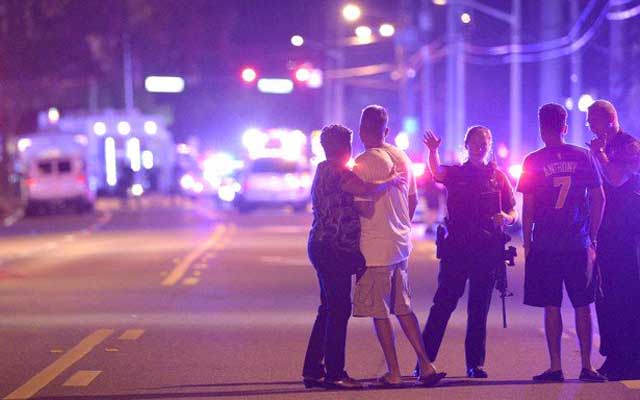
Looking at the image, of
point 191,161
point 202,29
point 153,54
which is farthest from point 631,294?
point 191,161

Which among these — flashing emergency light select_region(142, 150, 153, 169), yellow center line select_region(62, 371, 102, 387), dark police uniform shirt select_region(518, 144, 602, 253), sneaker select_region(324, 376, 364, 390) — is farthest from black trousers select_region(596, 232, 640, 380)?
flashing emergency light select_region(142, 150, 153, 169)

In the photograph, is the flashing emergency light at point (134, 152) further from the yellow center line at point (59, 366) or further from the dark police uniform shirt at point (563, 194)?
the dark police uniform shirt at point (563, 194)

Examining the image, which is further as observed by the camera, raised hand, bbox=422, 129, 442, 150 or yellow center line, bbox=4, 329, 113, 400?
raised hand, bbox=422, 129, 442, 150

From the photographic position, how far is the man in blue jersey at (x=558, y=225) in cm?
860

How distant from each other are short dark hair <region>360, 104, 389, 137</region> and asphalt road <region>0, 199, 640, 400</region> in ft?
6.02

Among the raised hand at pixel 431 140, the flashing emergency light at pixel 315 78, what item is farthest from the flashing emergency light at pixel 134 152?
the raised hand at pixel 431 140

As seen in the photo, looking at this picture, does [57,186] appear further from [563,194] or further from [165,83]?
[563,194]

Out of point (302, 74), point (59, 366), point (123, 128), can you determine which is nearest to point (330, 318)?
point (59, 366)

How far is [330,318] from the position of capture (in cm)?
852

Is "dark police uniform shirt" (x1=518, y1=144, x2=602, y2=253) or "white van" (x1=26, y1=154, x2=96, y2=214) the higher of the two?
"dark police uniform shirt" (x1=518, y1=144, x2=602, y2=253)

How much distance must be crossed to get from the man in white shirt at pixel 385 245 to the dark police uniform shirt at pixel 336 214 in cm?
7

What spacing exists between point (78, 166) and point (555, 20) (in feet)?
59.6

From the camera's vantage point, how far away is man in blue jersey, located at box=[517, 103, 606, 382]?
860cm

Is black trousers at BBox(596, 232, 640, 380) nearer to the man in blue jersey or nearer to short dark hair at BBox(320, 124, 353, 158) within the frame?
the man in blue jersey
